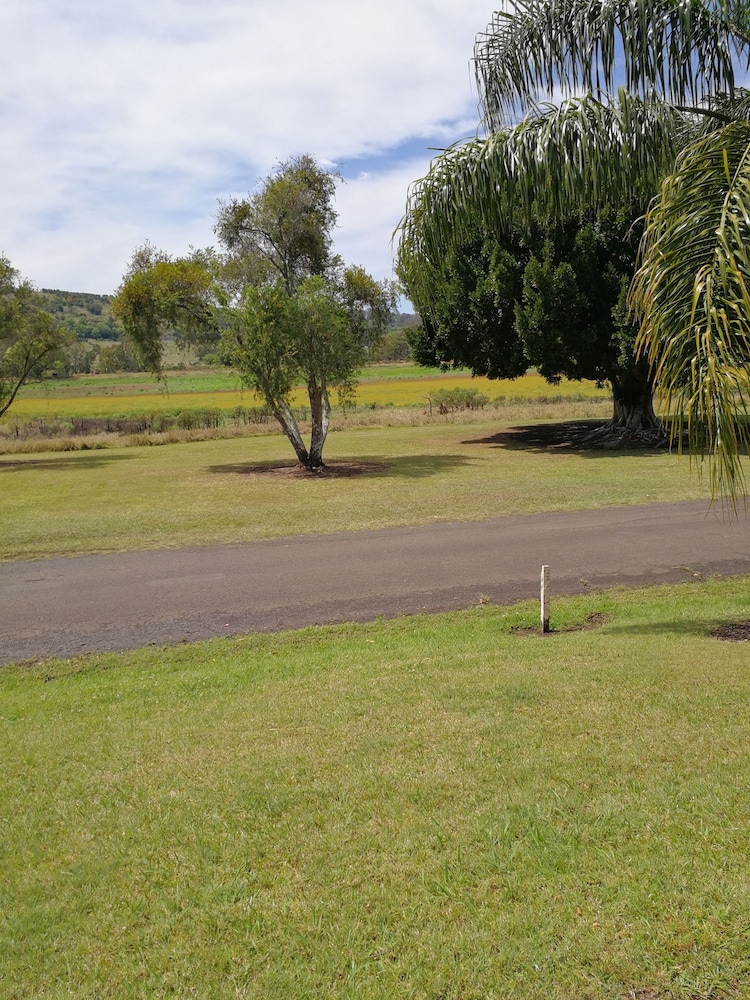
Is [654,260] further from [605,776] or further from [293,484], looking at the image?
[293,484]

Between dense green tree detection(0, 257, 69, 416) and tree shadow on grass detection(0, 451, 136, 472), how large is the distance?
247cm

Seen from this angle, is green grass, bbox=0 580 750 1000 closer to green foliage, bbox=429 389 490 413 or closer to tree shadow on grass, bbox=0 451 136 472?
tree shadow on grass, bbox=0 451 136 472

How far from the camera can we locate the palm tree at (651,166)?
5.50 m

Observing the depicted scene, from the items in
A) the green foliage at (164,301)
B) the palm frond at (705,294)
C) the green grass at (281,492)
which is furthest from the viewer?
the green foliage at (164,301)

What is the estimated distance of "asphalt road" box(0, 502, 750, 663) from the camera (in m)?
8.80

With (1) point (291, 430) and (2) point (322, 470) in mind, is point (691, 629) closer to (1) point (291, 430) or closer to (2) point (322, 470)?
(2) point (322, 470)

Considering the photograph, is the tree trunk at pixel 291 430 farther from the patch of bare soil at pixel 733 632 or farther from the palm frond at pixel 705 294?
the palm frond at pixel 705 294

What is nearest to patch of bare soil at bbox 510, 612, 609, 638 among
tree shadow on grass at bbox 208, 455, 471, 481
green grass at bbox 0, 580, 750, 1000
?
green grass at bbox 0, 580, 750, 1000

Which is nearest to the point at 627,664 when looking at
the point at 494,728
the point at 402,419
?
the point at 494,728

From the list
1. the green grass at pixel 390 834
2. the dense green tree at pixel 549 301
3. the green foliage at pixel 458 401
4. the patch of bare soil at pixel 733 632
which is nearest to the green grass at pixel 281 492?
the dense green tree at pixel 549 301

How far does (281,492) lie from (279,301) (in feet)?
19.8

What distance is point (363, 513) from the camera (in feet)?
51.3

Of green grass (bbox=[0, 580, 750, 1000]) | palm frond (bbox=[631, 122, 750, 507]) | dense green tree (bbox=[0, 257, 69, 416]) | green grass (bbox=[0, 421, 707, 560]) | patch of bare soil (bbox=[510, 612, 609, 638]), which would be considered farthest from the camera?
dense green tree (bbox=[0, 257, 69, 416])

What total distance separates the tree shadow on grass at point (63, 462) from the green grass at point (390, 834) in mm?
22205
